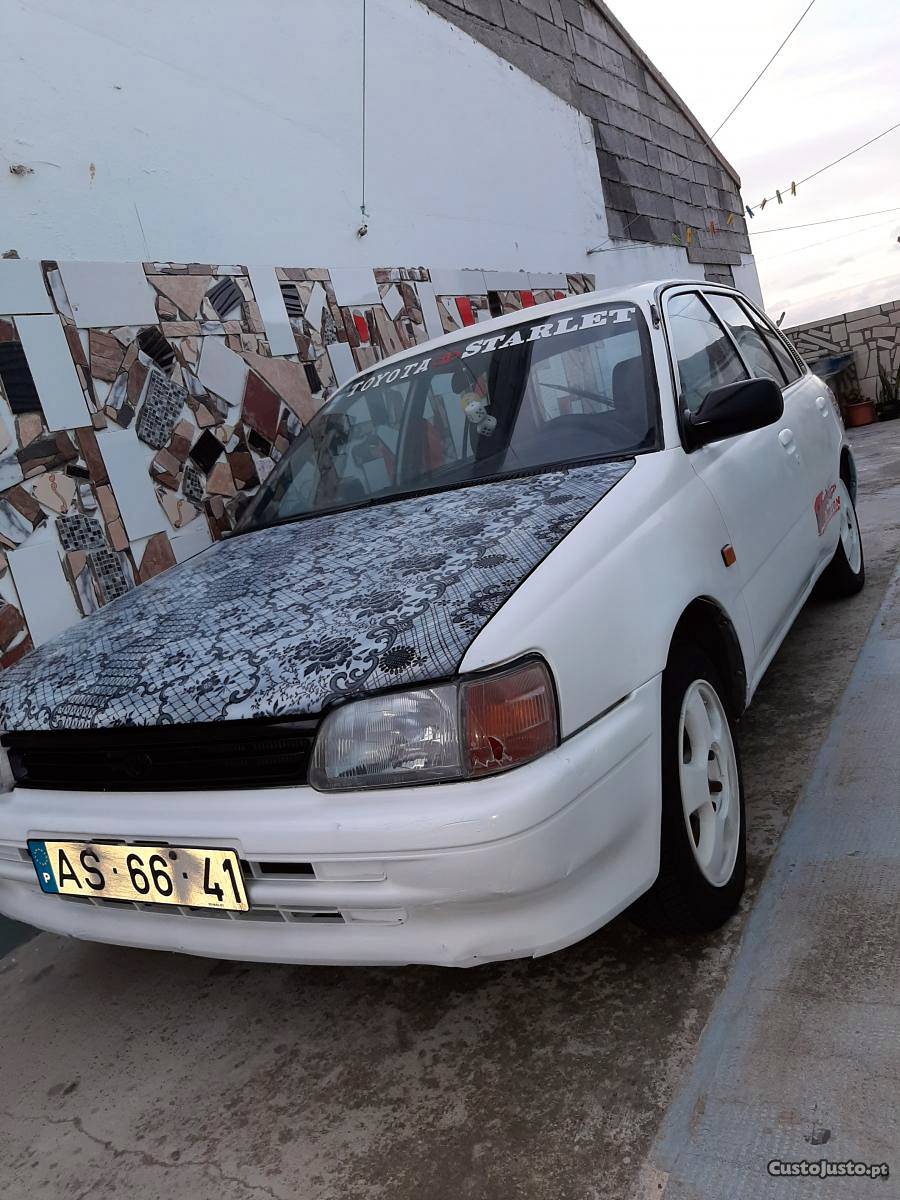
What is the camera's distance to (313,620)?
6.27 feet

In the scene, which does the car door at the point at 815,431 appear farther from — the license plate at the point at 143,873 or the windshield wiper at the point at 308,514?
the license plate at the point at 143,873

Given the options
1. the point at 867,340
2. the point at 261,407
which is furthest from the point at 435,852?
the point at 867,340

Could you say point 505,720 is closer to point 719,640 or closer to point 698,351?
point 719,640

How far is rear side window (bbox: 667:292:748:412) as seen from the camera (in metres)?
2.81

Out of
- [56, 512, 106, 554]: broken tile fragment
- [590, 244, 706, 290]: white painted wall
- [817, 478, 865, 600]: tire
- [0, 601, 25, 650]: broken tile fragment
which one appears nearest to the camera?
[0, 601, 25, 650]: broken tile fragment

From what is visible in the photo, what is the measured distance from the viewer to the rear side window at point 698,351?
2.81 meters

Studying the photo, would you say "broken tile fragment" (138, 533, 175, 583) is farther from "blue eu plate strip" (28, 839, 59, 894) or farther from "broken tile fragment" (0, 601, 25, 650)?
"blue eu plate strip" (28, 839, 59, 894)

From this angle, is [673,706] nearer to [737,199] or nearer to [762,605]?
[762,605]

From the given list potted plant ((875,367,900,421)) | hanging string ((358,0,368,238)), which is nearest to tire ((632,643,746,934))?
hanging string ((358,0,368,238))

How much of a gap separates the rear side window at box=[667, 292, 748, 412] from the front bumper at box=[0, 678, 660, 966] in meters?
1.21

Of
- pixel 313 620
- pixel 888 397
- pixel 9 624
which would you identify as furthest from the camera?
pixel 888 397

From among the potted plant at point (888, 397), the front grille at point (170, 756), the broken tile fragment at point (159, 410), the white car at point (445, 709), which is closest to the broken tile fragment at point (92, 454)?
the broken tile fragment at point (159, 410)

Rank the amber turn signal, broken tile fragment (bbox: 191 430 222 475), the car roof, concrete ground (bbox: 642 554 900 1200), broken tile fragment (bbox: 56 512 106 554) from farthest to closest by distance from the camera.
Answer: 1. broken tile fragment (bbox: 191 430 222 475)
2. broken tile fragment (bbox: 56 512 106 554)
3. the car roof
4. the amber turn signal
5. concrete ground (bbox: 642 554 900 1200)

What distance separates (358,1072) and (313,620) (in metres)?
0.95
